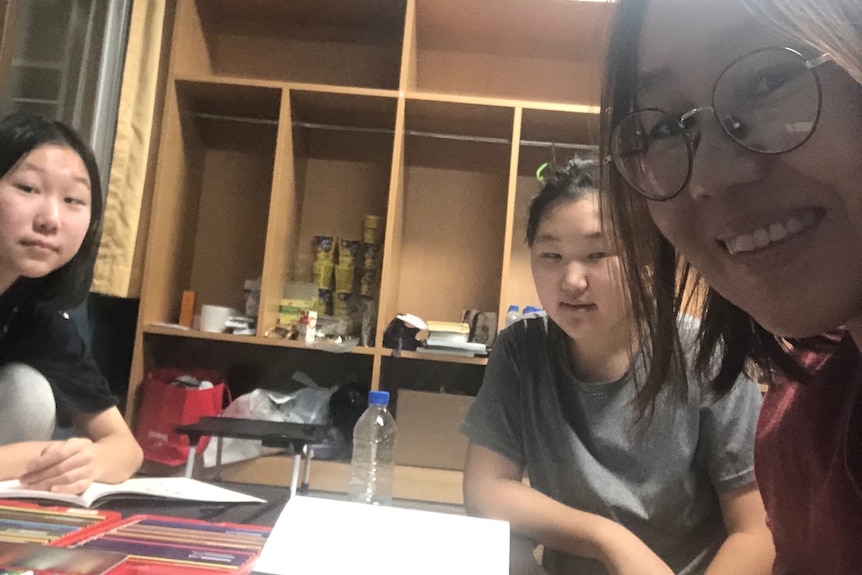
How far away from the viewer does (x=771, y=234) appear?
0.47 m

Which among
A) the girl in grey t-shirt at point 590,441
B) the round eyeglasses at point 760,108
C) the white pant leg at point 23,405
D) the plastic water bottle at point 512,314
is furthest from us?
the plastic water bottle at point 512,314

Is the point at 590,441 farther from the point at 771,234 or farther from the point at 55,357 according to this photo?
the point at 55,357

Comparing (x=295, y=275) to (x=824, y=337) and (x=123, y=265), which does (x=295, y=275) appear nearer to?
(x=123, y=265)

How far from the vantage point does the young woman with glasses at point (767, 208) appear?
16.4 inches

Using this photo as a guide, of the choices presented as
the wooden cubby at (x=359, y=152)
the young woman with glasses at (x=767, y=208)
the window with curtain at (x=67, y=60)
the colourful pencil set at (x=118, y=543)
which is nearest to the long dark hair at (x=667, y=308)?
the young woman with glasses at (x=767, y=208)

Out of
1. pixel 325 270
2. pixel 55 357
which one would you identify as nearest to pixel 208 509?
pixel 55 357

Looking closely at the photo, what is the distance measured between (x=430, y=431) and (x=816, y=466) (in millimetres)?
1415

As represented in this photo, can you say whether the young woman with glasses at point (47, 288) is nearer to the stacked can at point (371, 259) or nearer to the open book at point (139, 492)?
the open book at point (139, 492)

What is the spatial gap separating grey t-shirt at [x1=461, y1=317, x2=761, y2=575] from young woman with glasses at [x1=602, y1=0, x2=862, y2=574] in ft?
0.82

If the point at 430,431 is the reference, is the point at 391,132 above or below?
above

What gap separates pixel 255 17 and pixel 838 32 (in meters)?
2.33

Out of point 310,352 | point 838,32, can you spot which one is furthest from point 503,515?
point 310,352

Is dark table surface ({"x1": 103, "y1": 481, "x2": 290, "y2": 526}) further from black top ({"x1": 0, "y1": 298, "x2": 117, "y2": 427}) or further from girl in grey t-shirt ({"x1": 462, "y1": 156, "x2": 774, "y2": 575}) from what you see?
black top ({"x1": 0, "y1": 298, "x2": 117, "y2": 427})

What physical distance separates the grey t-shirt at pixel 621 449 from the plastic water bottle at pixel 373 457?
24.0 inches
